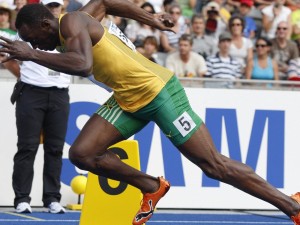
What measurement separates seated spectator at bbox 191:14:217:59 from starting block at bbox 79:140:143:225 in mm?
5507

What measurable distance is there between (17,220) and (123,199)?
1.35 metres

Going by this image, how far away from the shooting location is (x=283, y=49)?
1536 cm

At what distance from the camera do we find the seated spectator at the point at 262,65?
14.3 m

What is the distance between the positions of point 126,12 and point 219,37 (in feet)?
19.3

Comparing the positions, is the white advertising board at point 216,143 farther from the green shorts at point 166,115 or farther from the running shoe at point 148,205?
the green shorts at point 166,115

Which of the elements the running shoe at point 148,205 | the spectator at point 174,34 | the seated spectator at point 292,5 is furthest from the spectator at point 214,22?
the running shoe at point 148,205

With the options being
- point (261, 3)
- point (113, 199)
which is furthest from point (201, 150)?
point (261, 3)

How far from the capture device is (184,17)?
15852 millimetres

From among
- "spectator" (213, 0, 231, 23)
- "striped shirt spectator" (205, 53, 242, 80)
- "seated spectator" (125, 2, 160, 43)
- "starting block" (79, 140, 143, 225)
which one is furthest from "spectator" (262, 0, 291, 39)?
"starting block" (79, 140, 143, 225)

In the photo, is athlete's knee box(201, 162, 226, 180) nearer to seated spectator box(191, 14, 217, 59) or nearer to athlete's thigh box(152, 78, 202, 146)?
athlete's thigh box(152, 78, 202, 146)

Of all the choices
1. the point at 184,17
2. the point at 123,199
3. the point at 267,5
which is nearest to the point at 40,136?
the point at 123,199

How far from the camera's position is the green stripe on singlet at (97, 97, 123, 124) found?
825 cm

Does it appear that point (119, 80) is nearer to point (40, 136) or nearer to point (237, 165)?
point (237, 165)

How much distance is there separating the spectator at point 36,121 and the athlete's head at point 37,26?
2.99 metres
